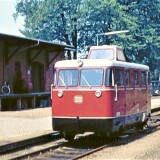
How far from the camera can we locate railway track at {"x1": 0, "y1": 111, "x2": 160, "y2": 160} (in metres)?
10.8

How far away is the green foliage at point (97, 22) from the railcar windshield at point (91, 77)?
92.6ft

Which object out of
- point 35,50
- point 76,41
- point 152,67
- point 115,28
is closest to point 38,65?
point 35,50

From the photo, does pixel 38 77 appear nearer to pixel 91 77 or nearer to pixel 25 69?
pixel 25 69

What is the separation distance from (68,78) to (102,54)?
2.95 metres

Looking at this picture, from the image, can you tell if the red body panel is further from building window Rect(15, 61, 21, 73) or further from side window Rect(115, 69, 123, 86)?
building window Rect(15, 61, 21, 73)

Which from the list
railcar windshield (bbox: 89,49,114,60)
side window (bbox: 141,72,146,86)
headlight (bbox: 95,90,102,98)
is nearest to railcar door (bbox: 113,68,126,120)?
headlight (bbox: 95,90,102,98)

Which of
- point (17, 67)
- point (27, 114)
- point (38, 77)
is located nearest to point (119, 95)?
point (27, 114)

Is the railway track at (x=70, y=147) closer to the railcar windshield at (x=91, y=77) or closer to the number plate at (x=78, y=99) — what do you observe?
the number plate at (x=78, y=99)

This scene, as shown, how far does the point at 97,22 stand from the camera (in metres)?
43.4

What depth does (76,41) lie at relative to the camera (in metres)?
46.7

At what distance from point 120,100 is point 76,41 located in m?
34.3

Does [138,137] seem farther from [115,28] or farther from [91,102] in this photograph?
[115,28]

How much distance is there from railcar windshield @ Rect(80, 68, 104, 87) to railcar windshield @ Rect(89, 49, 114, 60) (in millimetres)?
2616

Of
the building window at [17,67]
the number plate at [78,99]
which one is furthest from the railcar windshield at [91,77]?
the building window at [17,67]
